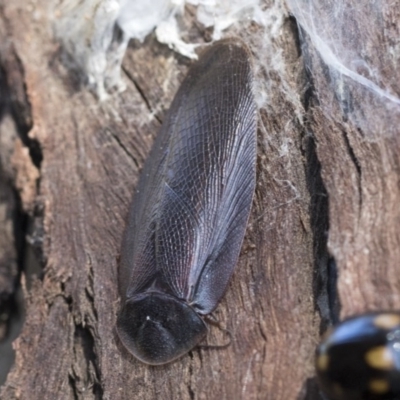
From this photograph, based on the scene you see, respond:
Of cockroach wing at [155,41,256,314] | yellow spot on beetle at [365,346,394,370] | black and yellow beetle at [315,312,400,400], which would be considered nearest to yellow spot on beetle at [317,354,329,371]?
black and yellow beetle at [315,312,400,400]

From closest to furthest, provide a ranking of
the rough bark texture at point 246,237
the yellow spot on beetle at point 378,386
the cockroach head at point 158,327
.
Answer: the yellow spot on beetle at point 378,386, the rough bark texture at point 246,237, the cockroach head at point 158,327

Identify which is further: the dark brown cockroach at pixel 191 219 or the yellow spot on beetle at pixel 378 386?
the dark brown cockroach at pixel 191 219

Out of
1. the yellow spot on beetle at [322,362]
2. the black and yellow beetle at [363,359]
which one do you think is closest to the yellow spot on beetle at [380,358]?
the black and yellow beetle at [363,359]

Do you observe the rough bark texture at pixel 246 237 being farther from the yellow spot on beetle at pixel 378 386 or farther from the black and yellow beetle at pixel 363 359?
the yellow spot on beetle at pixel 378 386

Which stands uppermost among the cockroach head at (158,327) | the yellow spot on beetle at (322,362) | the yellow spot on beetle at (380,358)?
the cockroach head at (158,327)

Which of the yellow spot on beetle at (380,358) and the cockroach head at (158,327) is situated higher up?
the cockroach head at (158,327)

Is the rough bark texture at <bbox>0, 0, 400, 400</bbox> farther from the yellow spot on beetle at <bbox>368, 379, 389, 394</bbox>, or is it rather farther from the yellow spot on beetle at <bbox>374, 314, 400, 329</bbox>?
the yellow spot on beetle at <bbox>368, 379, 389, 394</bbox>
